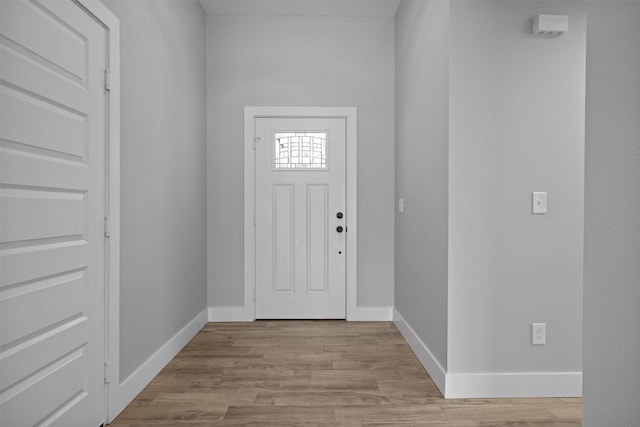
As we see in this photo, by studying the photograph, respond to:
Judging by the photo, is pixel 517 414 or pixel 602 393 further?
pixel 517 414

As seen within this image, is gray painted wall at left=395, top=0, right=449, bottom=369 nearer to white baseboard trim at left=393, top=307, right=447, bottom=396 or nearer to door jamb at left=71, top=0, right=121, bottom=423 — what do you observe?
white baseboard trim at left=393, top=307, right=447, bottom=396

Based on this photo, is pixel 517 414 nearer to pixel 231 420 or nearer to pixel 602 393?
pixel 602 393

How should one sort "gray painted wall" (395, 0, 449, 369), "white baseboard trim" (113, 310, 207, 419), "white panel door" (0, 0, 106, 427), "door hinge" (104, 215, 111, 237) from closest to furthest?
"white panel door" (0, 0, 106, 427)
"door hinge" (104, 215, 111, 237)
"white baseboard trim" (113, 310, 207, 419)
"gray painted wall" (395, 0, 449, 369)

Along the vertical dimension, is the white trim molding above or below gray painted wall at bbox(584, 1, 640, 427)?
below

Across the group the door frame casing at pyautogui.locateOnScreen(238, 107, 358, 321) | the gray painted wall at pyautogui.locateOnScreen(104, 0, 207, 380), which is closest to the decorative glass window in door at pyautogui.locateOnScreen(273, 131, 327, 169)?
the door frame casing at pyautogui.locateOnScreen(238, 107, 358, 321)

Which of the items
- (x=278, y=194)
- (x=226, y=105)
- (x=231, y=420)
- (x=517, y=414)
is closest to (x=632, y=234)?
(x=517, y=414)

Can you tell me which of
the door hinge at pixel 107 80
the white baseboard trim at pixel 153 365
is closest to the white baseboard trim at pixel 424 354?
the white baseboard trim at pixel 153 365

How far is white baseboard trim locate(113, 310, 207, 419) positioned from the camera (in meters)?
2.31

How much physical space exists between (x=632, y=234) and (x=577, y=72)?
1.77 metres

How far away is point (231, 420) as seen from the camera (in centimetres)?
217

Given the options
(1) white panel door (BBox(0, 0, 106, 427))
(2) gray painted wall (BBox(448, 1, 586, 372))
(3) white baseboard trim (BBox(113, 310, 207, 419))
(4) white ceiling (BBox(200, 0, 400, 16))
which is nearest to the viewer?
(1) white panel door (BBox(0, 0, 106, 427))

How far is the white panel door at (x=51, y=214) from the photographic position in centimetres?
148

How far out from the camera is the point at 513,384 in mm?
2477

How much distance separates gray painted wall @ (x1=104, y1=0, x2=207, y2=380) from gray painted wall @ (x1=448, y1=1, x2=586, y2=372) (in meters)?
1.82
